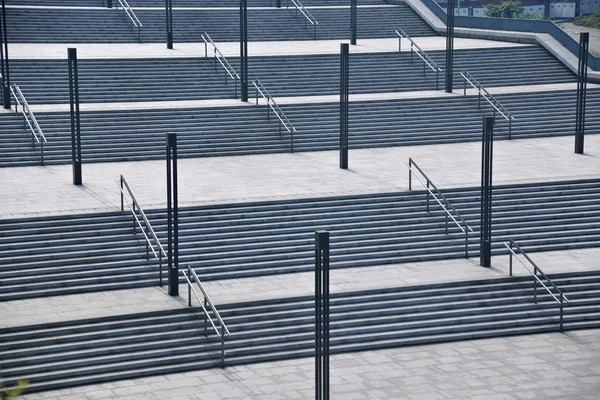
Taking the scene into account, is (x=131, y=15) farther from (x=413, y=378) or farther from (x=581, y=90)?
(x=413, y=378)

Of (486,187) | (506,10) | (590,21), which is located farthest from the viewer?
(506,10)

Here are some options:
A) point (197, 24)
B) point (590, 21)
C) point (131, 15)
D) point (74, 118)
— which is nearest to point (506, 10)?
point (590, 21)

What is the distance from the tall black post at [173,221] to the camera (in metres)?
19.2

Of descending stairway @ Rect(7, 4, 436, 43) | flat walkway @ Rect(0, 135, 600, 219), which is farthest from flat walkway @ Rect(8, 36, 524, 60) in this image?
flat walkway @ Rect(0, 135, 600, 219)

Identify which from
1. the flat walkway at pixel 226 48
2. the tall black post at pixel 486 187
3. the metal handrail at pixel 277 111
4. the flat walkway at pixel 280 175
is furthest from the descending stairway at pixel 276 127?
the tall black post at pixel 486 187

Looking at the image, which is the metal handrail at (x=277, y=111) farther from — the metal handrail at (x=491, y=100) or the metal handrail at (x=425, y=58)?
the metal handrail at (x=491, y=100)

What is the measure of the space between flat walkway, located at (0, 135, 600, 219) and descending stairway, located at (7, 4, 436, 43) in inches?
392

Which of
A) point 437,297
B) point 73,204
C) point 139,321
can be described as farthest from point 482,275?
point 73,204

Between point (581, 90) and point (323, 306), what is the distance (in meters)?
16.4

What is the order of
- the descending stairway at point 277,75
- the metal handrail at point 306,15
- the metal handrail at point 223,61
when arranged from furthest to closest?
the metal handrail at point 306,15 < the metal handrail at point 223,61 < the descending stairway at point 277,75

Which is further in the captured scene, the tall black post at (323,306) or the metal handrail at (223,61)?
the metal handrail at (223,61)

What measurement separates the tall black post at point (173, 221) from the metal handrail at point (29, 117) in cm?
805

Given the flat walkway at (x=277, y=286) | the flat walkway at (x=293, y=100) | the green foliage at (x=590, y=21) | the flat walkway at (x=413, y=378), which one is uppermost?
the green foliage at (x=590, y=21)

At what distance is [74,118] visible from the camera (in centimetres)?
2458
